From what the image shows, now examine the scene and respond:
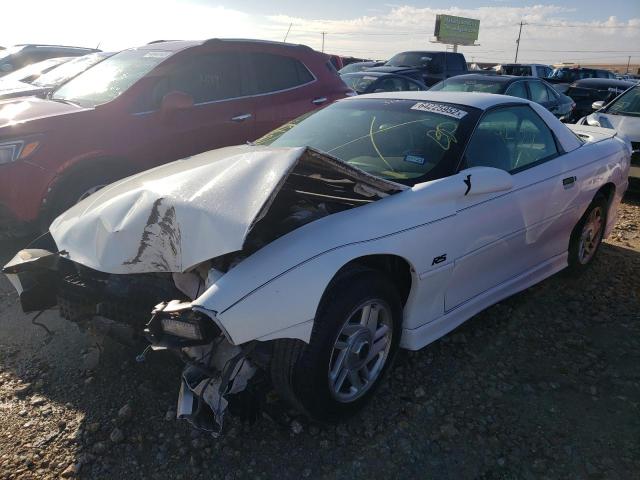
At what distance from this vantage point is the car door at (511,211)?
2.91 metres

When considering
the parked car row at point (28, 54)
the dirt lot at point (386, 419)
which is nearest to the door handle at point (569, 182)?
the dirt lot at point (386, 419)

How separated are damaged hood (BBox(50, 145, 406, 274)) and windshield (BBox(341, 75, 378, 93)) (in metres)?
7.90

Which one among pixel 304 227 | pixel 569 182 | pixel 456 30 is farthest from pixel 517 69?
pixel 456 30

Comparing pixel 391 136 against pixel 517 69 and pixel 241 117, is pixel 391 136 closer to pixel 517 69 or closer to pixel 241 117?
pixel 241 117

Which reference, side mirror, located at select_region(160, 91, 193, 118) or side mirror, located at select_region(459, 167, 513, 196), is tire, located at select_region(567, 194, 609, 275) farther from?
side mirror, located at select_region(160, 91, 193, 118)

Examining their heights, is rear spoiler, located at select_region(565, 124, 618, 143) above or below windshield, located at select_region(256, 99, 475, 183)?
below

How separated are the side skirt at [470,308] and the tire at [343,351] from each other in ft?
0.36

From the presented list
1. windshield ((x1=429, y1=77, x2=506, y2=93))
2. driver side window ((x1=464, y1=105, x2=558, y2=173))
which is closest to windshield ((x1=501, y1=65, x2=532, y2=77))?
windshield ((x1=429, y1=77, x2=506, y2=93))

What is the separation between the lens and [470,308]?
306 cm

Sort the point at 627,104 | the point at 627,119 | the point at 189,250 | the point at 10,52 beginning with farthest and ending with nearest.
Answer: the point at 10,52 < the point at 627,104 < the point at 627,119 < the point at 189,250

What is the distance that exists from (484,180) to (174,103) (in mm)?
2931

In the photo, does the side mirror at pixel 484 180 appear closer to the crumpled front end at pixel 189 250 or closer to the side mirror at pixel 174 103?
the crumpled front end at pixel 189 250

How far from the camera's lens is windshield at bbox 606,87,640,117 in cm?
752

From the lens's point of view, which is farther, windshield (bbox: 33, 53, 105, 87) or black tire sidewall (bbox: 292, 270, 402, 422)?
windshield (bbox: 33, 53, 105, 87)
